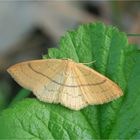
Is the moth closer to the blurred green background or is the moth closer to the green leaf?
the green leaf

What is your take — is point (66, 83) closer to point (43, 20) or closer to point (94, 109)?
point (94, 109)

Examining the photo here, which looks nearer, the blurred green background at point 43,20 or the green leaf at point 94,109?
the green leaf at point 94,109

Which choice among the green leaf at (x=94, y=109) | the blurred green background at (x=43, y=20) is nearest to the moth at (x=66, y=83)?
the green leaf at (x=94, y=109)

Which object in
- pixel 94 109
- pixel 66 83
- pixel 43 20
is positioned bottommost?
pixel 43 20

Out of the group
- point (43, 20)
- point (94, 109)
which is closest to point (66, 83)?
point (94, 109)

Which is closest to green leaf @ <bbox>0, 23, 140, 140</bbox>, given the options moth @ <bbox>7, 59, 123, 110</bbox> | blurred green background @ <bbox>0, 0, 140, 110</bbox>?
moth @ <bbox>7, 59, 123, 110</bbox>

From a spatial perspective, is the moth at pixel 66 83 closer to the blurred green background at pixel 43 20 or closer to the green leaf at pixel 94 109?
the green leaf at pixel 94 109

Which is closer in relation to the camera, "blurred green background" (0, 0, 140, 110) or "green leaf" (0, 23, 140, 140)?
"green leaf" (0, 23, 140, 140)
